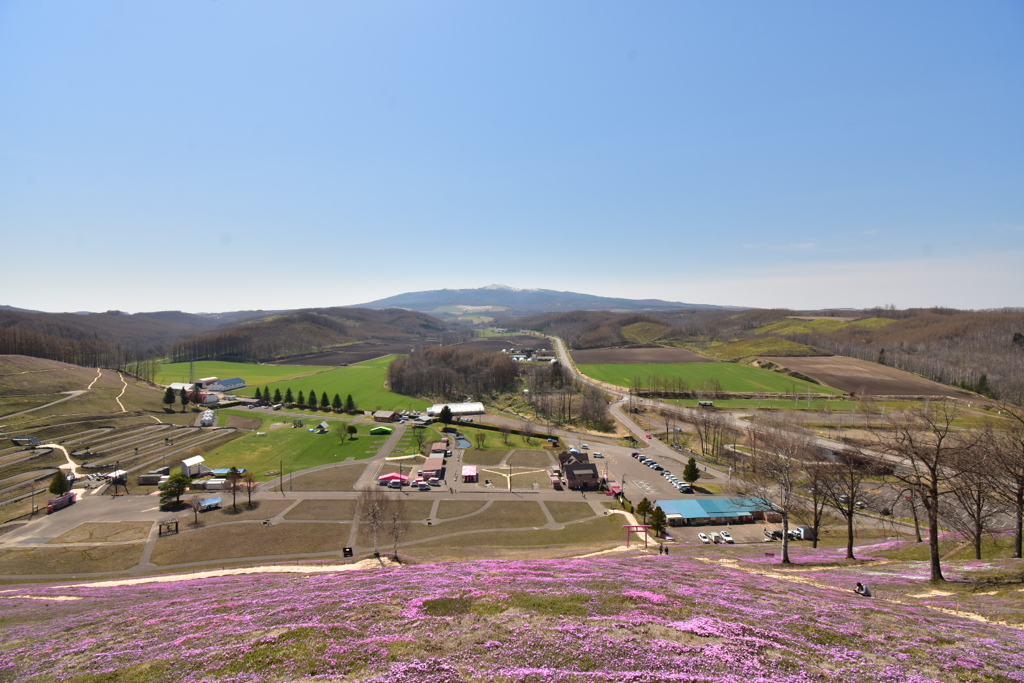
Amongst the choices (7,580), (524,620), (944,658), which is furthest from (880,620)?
(7,580)

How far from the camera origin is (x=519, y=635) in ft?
46.0

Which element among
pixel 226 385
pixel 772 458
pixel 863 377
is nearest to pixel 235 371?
pixel 226 385

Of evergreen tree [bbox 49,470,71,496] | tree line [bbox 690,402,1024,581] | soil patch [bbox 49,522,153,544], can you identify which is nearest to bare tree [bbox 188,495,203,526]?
soil patch [bbox 49,522,153,544]

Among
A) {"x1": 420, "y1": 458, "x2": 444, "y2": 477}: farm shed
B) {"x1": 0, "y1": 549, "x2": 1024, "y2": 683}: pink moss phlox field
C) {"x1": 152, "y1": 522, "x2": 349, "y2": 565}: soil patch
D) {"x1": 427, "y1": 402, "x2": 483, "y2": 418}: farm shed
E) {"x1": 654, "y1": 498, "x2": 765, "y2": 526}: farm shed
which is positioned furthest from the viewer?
{"x1": 427, "y1": 402, "x2": 483, "y2": 418}: farm shed

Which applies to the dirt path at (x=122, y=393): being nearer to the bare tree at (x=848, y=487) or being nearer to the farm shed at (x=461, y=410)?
the farm shed at (x=461, y=410)

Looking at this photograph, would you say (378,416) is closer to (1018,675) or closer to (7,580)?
(7,580)

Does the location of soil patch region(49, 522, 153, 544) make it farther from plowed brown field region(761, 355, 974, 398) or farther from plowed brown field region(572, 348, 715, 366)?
plowed brown field region(761, 355, 974, 398)

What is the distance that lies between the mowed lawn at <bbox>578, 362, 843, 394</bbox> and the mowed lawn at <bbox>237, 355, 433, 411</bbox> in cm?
6924

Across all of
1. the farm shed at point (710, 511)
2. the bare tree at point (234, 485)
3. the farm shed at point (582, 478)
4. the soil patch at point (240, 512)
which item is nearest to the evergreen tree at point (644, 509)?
the farm shed at point (710, 511)

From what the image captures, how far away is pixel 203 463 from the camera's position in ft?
230

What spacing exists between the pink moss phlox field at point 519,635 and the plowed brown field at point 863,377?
5117 inches

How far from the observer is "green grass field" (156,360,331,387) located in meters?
150

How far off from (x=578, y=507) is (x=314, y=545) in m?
32.7

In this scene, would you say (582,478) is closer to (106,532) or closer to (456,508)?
(456,508)
